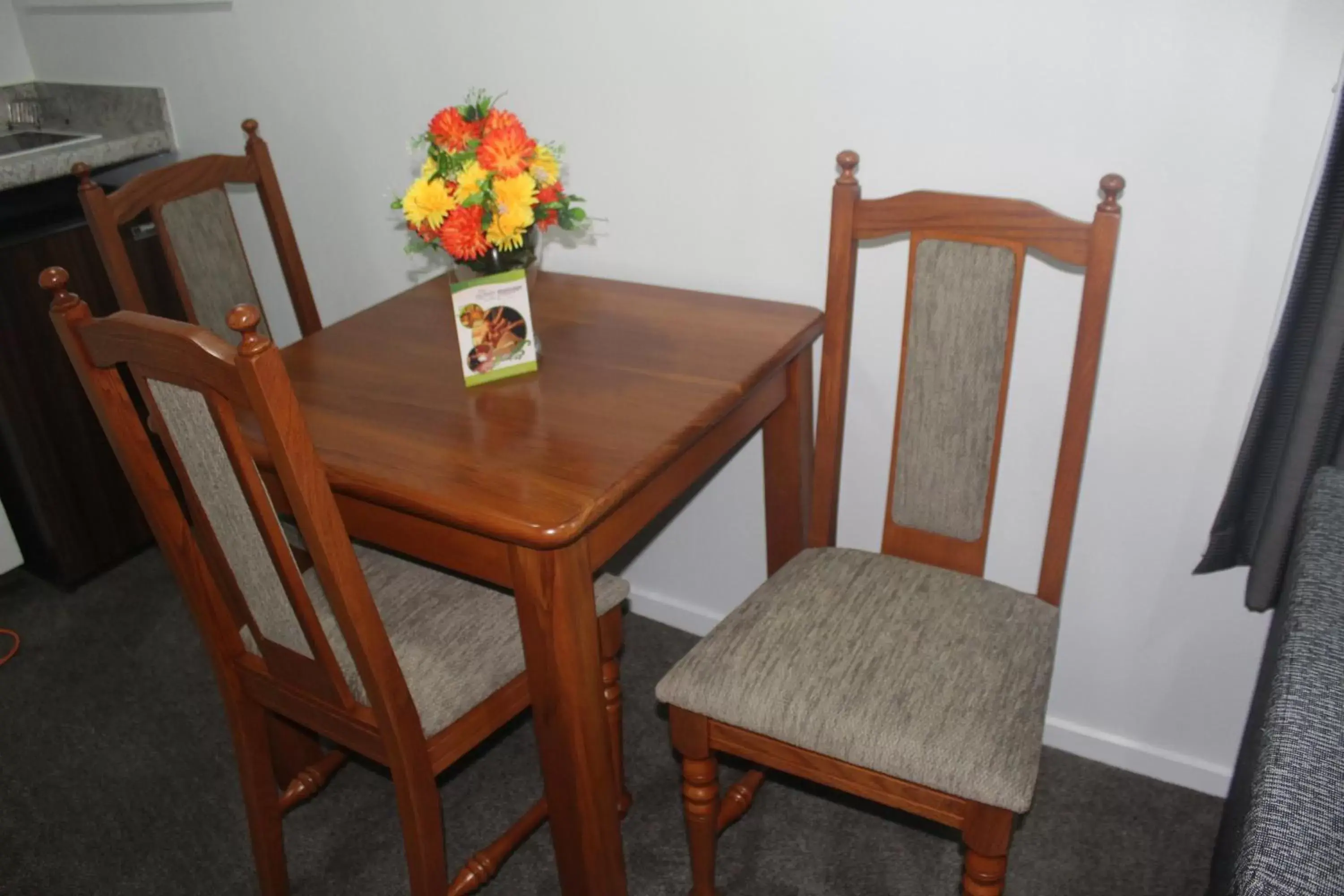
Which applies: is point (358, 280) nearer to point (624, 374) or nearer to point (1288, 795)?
point (624, 374)

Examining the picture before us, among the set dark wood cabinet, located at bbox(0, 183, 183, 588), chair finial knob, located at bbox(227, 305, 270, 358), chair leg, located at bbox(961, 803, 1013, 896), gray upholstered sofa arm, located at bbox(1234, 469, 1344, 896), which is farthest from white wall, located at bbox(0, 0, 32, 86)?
gray upholstered sofa arm, located at bbox(1234, 469, 1344, 896)

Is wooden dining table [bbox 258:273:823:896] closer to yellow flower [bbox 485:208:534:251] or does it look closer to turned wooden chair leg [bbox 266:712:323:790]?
yellow flower [bbox 485:208:534:251]

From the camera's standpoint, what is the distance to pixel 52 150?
2463 mm

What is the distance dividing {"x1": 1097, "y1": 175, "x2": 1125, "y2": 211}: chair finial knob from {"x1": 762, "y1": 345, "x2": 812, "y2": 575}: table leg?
21.3 inches

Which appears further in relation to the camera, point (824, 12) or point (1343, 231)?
point (824, 12)

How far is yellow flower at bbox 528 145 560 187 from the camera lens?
1513 mm

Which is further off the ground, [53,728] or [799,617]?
[799,617]

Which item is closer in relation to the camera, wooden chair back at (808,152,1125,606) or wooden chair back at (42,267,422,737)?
wooden chair back at (42,267,422,737)

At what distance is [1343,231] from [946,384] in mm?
534

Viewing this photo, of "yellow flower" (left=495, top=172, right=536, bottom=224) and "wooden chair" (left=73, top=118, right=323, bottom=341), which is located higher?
"yellow flower" (left=495, top=172, right=536, bottom=224)

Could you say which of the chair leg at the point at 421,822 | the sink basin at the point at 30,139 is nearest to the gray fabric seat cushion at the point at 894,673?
the chair leg at the point at 421,822

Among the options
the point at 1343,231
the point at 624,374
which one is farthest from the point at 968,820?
the point at 1343,231

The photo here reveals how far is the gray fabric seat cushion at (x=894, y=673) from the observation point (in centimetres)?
131

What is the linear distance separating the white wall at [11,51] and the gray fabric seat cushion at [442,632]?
195 centimetres
